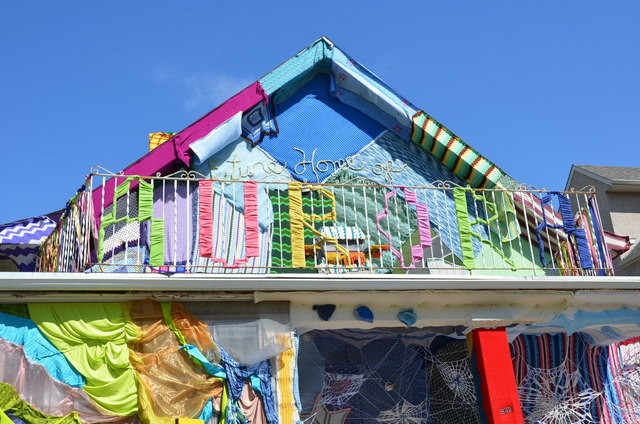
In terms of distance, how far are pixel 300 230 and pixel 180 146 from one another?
1923 millimetres

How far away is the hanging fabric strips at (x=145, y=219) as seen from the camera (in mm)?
8141

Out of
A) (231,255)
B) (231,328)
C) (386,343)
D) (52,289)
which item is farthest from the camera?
(386,343)

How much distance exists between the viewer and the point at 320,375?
9570 mm

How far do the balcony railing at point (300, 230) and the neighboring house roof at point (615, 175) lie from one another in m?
10.0

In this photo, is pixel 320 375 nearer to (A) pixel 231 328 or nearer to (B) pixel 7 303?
(A) pixel 231 328

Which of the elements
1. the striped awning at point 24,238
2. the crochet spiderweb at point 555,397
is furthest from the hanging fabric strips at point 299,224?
the striped awning at point 24,238

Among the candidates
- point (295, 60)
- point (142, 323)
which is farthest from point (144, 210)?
point (295, 60)

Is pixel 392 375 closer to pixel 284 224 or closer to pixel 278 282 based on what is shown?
pixel 284 224

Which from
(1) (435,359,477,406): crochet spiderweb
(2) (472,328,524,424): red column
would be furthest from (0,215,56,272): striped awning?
(2) (472,328,524,424): red column

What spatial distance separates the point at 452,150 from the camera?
10961 millimetres

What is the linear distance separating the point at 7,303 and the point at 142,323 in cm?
122

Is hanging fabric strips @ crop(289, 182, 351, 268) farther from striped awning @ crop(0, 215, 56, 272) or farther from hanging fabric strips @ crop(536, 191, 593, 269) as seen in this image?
striped awning @ crop(0, 215, 56, 272)

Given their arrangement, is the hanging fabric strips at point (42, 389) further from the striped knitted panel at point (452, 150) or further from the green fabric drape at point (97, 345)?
the striped knitted panel at point (452, 150)

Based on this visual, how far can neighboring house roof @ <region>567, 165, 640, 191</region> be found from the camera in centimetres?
2003
